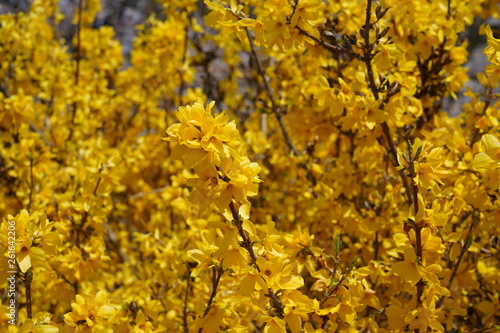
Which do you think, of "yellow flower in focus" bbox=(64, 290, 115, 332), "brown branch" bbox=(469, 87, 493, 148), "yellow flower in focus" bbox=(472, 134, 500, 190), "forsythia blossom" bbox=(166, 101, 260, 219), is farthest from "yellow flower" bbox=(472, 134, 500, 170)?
"yellow flower in focus" bbox=(64, 290, 115, 332)

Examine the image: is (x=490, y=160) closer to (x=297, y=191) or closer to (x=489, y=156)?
(x=489, y=156)

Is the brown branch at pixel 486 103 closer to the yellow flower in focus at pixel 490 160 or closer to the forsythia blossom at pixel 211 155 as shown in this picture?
the yellow flower in focus at pixel 490 160

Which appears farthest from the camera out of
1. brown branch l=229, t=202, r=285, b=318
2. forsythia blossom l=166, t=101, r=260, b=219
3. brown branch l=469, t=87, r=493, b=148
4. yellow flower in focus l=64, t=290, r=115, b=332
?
brown branch l=469, t=87, r=493, b=148

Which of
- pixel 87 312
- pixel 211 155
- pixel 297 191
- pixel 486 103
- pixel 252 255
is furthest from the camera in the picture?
pixel 297 191

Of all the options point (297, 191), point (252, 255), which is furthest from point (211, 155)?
point (297, 191)

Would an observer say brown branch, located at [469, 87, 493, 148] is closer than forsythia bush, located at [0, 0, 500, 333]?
No

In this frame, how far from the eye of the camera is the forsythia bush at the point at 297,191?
5.03 feet

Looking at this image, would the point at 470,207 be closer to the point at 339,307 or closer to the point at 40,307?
the point at 339,307

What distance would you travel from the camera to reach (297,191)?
3.42 m

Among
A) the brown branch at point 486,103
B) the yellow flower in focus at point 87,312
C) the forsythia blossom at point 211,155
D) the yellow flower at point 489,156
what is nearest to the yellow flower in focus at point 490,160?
the yellow flower at point 489,156

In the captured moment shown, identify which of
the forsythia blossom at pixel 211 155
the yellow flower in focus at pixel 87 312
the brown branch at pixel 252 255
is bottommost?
the yellow flower in focus at pixel 87 312

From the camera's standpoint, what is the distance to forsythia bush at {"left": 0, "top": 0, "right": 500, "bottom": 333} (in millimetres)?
1533

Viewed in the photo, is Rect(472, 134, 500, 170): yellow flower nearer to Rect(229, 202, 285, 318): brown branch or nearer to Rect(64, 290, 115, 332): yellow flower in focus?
Rect(229, 202, 285, 318): brown branch

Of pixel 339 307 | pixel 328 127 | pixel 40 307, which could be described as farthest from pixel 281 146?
pixel 339 307
